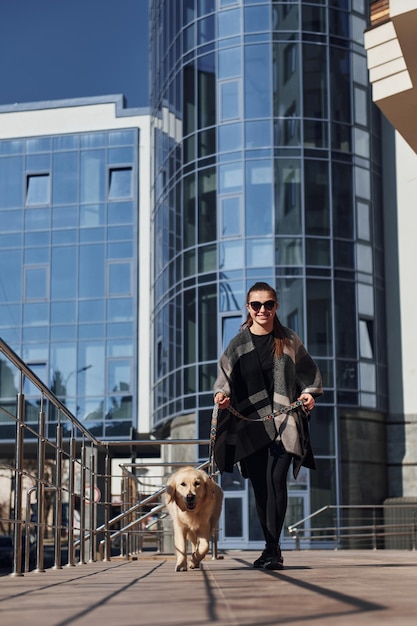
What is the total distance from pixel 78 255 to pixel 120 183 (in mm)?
3356

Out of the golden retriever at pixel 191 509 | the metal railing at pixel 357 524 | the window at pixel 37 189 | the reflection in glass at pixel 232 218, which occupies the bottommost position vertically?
the metal railing at pixel 357 524

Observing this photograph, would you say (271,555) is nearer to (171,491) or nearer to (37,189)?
(171,491)

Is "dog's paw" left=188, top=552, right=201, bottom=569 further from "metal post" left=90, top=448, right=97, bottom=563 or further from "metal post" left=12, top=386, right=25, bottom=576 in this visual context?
"metal post" left=90, top=448, right=97, bottom=563

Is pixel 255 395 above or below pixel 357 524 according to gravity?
above

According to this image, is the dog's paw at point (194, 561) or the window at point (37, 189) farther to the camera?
the window at point (37, 189)

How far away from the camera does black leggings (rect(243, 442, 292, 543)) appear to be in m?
7.32

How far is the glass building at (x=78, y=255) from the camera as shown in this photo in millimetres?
→ 43250

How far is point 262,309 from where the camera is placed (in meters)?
7.41

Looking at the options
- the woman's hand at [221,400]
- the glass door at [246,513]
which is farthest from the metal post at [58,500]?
the glass door at [246,513]

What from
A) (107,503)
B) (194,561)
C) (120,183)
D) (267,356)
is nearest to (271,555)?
(194,561)

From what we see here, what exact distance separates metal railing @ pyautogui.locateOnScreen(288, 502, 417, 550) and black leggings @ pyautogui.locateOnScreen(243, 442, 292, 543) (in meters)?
21.5

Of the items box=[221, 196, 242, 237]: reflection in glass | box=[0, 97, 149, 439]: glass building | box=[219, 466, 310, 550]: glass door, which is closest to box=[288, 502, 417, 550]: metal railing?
box=[219, 466, 310, 550]: glass door

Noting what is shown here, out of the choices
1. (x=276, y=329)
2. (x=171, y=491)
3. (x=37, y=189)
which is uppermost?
(x=37, y=189)

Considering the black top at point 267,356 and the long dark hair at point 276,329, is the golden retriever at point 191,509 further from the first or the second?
the long dark hair at point 276,329
